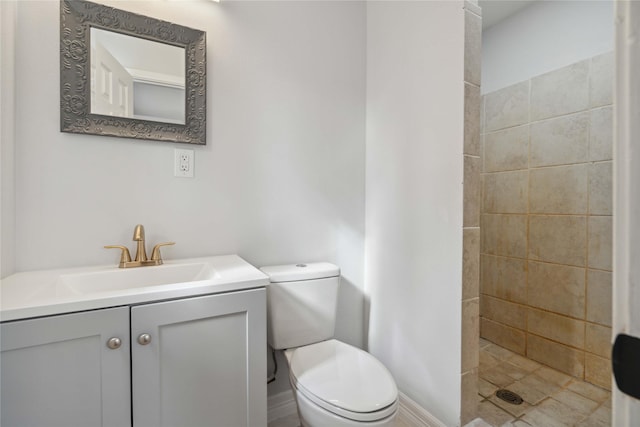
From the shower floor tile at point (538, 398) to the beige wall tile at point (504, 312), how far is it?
24 cm

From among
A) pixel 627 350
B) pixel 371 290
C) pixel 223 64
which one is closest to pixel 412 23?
pixel 223 64

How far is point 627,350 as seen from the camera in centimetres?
30

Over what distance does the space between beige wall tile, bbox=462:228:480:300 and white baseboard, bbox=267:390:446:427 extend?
0.62m

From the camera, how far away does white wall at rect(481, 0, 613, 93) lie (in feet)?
5.47

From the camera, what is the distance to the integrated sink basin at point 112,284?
739 millimetres

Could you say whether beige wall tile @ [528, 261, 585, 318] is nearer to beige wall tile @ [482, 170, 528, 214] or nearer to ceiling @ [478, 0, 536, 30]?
beige wall tile @ [482, 170, 528, 214]

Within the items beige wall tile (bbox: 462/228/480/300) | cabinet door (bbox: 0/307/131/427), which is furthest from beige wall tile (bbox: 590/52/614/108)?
cabinet door (bbox: 0/307/131/427)

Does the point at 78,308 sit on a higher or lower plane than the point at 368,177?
lower

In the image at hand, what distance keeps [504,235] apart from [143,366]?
226 centimetres

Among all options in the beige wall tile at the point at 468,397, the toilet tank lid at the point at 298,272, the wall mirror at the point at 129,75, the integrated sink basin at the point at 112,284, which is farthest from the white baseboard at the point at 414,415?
the wall mirror at the point at 129,75

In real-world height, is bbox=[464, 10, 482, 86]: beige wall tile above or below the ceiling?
below

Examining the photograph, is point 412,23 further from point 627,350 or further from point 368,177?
point 627,350

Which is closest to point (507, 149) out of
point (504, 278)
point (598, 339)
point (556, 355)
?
point (504, 278)

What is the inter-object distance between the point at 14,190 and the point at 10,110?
10.8 inches
